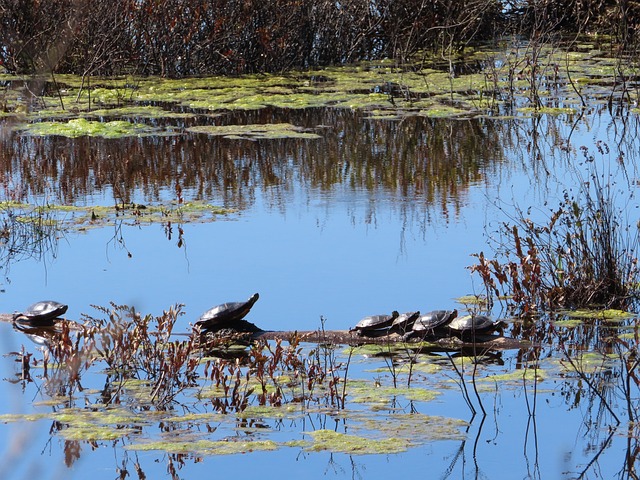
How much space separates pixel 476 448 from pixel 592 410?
2.06ft

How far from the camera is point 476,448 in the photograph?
13.6ft

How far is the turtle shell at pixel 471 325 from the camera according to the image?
216 inches

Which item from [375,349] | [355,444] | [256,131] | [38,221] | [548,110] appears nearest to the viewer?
[355,444]

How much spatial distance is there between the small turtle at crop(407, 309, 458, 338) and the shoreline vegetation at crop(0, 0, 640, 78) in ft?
33.5

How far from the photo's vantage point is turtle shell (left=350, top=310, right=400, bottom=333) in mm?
Answer: 5539

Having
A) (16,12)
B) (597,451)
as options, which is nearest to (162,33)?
(16,12)

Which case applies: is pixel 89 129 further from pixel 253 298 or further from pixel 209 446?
pixel 209 446

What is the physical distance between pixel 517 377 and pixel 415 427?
2.63 feet

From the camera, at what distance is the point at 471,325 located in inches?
216

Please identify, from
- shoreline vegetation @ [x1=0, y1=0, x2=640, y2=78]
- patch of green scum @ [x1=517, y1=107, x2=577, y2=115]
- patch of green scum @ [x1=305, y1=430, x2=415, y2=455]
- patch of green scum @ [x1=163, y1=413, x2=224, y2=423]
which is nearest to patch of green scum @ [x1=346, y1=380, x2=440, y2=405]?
patch of green scum @ [x1=305, y1=430, x2=415, y2=455]

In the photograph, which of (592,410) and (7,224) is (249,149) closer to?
(7,224)

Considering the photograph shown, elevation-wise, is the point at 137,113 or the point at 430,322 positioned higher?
the point at 137,113

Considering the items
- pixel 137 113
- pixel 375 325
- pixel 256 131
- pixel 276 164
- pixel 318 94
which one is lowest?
pixel 375 325

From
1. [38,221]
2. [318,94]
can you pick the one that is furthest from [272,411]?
[318,94]
